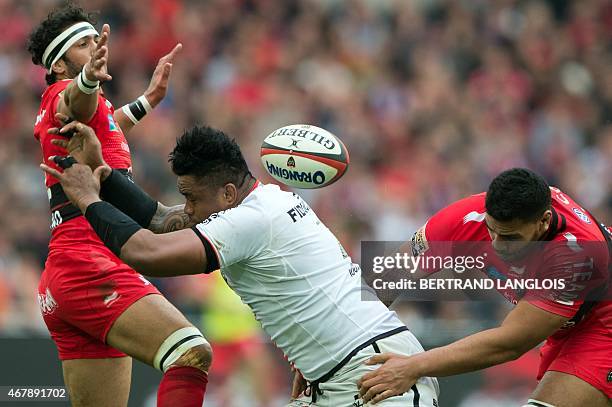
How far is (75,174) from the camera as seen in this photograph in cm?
465

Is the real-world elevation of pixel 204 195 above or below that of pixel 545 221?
above

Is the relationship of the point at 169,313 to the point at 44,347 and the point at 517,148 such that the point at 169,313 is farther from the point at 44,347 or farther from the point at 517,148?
the point at 517,148

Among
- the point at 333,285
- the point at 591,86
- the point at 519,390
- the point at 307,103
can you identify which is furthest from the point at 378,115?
the point at 333,285

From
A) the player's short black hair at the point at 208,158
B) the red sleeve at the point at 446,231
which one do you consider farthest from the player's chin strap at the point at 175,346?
the red sleeve at the point at 446,231

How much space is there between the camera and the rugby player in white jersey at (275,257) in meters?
4.58

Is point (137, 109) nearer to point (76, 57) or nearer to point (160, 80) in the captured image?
point (160, 80)

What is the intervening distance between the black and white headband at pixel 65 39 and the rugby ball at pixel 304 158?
4.14 ft

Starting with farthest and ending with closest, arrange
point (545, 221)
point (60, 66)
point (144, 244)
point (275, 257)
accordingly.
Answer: point (60, 66), point (545, 221), point (275, 257), point (144, 244)

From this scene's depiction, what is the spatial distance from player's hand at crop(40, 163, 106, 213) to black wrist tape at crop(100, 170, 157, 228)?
18cm

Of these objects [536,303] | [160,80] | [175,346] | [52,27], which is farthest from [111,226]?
[160,80]

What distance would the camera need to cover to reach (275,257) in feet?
15.4

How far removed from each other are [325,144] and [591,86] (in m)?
7.97

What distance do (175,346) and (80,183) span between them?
44.2 inches

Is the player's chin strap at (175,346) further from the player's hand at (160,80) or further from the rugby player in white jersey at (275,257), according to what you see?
the player's hand at (160,80)
